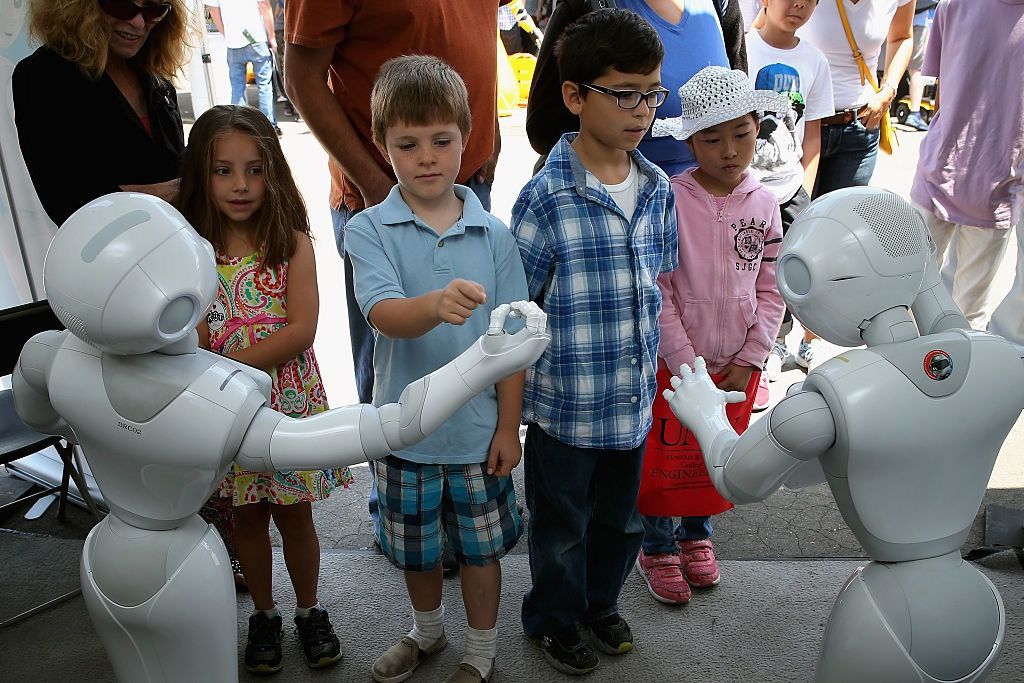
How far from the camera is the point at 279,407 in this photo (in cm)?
232

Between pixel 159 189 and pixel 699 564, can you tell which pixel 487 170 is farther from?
pixel 699 564

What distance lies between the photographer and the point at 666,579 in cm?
277

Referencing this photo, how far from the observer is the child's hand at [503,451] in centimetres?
215

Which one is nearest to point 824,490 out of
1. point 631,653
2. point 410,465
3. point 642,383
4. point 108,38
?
point 631,653

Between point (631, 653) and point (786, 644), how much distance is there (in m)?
0.44

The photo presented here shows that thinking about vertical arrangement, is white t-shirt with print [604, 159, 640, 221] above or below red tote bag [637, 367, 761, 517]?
above

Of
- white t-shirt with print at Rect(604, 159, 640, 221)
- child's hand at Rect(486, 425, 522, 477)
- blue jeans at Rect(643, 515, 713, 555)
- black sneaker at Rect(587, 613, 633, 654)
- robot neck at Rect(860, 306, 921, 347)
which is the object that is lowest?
black sneaker at Rect(587, 613, 633, 654)

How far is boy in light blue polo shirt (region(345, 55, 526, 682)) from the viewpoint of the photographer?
1998mm

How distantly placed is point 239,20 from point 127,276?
321 inches

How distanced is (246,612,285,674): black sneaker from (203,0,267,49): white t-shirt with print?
7501mm

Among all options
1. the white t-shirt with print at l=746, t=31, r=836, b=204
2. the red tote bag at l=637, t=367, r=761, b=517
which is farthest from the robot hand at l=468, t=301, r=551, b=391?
the white t-shirt with print at l=746, t=31, r=836, b=204

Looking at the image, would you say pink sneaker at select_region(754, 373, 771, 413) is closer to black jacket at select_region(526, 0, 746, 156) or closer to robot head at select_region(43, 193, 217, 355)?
black jacket at select_region(526, 0, 746, 156)

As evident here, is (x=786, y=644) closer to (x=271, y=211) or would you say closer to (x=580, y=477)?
(x=580, y=477)

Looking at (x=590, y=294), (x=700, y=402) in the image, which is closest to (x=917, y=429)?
(x=700, y=402)
